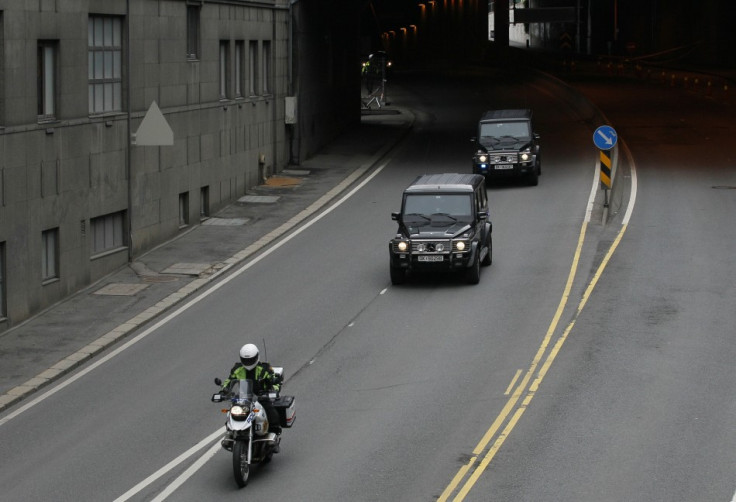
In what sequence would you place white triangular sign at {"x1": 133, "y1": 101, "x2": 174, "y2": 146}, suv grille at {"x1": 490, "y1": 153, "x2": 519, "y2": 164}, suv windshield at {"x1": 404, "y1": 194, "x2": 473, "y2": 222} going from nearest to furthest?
suv windshield at {"x1": 404, "y1": 194, "x2": 473, "y2": 222} → white triangular sign at {"x1": 133, "y1": 101, "x2": 174, "y2": 146} → suv grille at {"x1": 490, "y1": 153, "x2": 519, "y2": 164}

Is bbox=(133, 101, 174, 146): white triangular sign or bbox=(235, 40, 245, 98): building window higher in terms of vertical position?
bbox=(235, 40, 245, 98): building window

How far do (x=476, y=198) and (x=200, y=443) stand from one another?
12043mm

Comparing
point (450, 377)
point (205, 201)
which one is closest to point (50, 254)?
point (205, 201)

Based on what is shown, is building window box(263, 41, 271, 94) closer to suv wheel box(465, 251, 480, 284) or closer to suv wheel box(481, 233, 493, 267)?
suv wheel box(481, 233, 493, 267)

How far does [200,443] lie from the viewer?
17.4m

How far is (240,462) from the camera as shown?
1514 cm

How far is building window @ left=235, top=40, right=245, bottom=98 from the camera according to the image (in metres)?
38.5

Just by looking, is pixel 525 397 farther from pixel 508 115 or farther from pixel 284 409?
pixel 508 115

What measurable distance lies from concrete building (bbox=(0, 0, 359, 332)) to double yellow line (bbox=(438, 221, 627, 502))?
995cm

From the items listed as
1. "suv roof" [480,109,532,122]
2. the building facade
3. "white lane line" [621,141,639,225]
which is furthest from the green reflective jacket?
"suv roof" [480,109,532,122]

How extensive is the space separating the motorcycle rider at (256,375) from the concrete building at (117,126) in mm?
10414

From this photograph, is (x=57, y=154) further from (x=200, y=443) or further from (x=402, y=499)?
(x=402, y=499)

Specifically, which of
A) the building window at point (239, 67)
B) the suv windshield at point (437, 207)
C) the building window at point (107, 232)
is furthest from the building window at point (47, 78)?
the building window at point (239, 67)

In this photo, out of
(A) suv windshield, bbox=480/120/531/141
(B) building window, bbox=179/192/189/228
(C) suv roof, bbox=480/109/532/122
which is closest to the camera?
(B) building window, bbox=179/192/189/228
